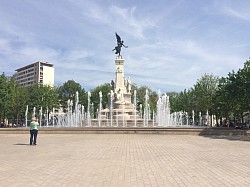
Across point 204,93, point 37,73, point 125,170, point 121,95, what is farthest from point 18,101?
point 37,73

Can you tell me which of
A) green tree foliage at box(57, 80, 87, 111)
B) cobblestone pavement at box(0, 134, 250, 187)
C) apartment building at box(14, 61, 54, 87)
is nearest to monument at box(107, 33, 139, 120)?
cobblestone pavement at box(0, 134, 250, 187)

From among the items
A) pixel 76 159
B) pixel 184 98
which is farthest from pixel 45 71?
pixel 76 159

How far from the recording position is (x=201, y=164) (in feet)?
30.3

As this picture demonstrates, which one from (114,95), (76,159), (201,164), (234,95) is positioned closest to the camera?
(201,164)

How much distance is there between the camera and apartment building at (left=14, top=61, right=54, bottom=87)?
150150 millimetres

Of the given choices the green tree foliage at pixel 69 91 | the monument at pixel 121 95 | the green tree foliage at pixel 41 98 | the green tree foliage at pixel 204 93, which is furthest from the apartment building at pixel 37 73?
the monument at pixel 121 95

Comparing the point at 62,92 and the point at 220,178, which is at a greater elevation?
the point at 62,92

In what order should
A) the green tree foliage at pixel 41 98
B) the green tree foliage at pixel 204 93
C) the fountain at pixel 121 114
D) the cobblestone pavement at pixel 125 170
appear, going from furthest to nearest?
the green tree foliage at pixel 41 98 → the green tree foliage at pixel 204 93 → the fountain at pixel 121 114 → the cobblestone pavement at pixel 125 170

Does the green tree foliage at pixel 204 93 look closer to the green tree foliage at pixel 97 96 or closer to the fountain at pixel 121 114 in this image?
the fountain at pixel 121 114

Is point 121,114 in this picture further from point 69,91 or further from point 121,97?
point 69,91

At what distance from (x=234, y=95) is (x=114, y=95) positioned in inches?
599

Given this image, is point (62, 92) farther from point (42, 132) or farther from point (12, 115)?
point (42, 132)

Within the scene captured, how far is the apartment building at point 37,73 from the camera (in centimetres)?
15015

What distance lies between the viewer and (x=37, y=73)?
15088 centimetres
